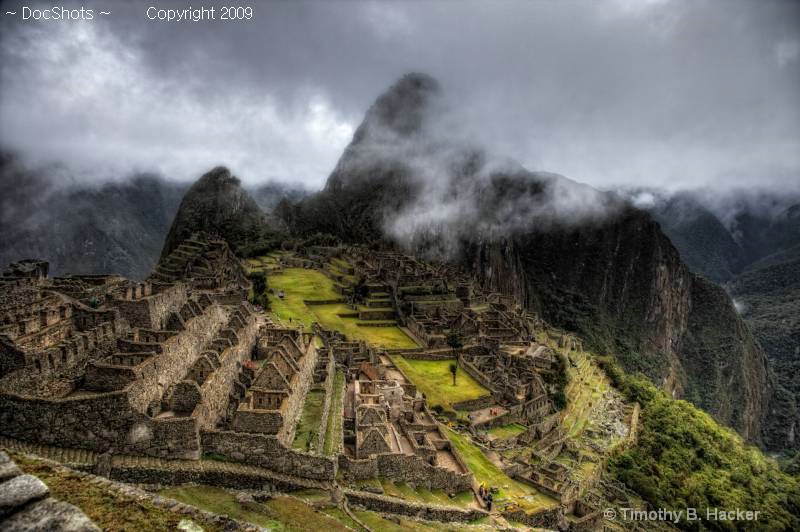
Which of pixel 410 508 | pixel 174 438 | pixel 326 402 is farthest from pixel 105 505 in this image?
pixel 326 402

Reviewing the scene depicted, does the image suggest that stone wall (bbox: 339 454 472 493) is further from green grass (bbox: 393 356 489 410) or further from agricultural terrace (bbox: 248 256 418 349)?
agricultural terrace (bbox: 248 256 418 349)

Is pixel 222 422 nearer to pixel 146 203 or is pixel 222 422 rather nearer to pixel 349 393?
pixel 349 393

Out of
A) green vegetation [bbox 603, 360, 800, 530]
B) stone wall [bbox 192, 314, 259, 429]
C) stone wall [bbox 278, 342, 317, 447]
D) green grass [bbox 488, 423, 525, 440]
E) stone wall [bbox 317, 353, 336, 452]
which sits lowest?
green vegetation [bbox 603, 360, 800, 530]

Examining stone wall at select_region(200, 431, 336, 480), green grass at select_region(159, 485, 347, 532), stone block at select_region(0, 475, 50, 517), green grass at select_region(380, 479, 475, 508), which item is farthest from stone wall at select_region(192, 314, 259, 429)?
stone block at select_region(0, 475, 50, 517)

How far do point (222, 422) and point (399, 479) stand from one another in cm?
917

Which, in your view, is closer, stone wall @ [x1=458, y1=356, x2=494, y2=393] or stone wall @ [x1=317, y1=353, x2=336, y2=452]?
stone wall @ [x1=317, y1=353, x2=336, y2=452]

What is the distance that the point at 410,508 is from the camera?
21.7 meters

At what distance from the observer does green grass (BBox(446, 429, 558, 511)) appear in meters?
29.5

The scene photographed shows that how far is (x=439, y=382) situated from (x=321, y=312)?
2098 cm

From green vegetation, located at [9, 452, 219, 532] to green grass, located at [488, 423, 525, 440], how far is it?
1404 inches

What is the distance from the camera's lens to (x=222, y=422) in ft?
69.3

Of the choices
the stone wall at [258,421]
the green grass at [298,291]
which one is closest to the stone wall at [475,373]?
the green grass at [298,291]

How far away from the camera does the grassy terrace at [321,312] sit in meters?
56.2

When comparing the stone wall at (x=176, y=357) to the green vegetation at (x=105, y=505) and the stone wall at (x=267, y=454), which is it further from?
the green vegetation at (x=105, y=505)
